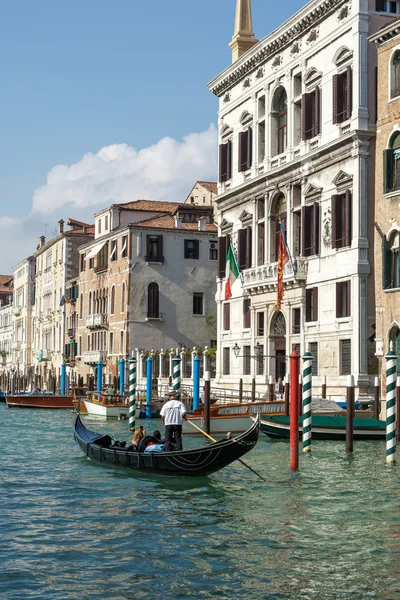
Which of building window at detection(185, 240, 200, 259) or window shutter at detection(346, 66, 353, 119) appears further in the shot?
building window at detection(185, 240, 200, 259)

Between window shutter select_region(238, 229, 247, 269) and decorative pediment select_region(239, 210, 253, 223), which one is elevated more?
decorative pediment select_region(239, 210, 253, 223)

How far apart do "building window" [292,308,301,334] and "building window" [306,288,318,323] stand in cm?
57

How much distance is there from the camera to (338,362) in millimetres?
29219

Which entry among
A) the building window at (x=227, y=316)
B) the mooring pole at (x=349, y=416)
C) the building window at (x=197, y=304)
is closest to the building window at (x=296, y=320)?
the building window at (x=227, y=316)

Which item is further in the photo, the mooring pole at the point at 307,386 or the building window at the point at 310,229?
the building window at the point at 310,229

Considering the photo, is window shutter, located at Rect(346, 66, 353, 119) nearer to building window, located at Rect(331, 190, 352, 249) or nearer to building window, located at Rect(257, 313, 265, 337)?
building window, located at Rect(331, 190, 352, 249)

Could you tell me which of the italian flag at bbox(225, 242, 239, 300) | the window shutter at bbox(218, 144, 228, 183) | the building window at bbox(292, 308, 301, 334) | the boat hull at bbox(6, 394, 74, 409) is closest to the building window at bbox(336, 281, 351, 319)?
the building window at bbox(292, 308, 301, 334)

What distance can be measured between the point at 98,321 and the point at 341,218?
2560 cm

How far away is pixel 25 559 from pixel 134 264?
126ft

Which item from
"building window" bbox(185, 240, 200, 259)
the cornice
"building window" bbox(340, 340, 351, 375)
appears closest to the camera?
"building window" bbox(340, 340, 351, 375)

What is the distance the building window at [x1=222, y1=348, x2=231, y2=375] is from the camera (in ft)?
124

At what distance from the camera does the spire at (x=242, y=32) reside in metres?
39.2

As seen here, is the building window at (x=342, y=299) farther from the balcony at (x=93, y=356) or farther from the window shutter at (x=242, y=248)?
the balcony at (x=93, y=356)

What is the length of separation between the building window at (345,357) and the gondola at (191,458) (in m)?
12.7
